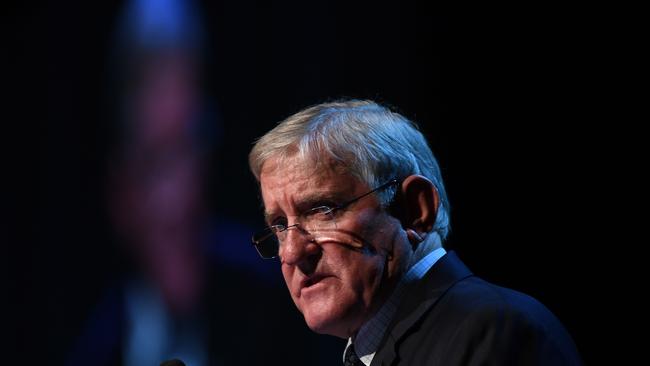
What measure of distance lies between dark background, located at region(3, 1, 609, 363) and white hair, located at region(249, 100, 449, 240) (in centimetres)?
89

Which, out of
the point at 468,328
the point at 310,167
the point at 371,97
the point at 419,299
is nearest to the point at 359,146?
the point at 310,167

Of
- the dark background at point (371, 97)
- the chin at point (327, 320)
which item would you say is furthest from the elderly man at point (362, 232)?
the dark background at point (371, 97)

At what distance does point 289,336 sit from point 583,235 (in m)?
1.31

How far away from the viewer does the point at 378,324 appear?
1856 millimetres

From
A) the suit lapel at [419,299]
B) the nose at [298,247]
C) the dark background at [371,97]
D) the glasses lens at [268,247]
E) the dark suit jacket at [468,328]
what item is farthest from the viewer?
the dark background at [371,97]

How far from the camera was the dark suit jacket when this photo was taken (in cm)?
151

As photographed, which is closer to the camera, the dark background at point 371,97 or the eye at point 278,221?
the eye at point 278,221

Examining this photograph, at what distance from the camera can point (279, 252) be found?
1.98 meters

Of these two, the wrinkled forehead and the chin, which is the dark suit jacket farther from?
the wrinkled forehead

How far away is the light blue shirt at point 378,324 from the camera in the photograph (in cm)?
185

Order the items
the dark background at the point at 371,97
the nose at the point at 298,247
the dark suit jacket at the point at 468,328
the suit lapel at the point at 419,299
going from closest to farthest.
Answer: the dark suit jacket at the point at 468,328
the suit lapel at the point at 419,299
the nose at the point at 298,247
the dark background at the point at 371,97

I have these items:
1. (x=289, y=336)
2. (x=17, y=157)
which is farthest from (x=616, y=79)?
(x=17, y=157)

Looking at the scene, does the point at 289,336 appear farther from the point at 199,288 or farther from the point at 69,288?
the point at 69,288

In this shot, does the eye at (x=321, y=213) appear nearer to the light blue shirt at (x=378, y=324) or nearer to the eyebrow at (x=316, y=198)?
the eyebrow at (x=316, y=198)
